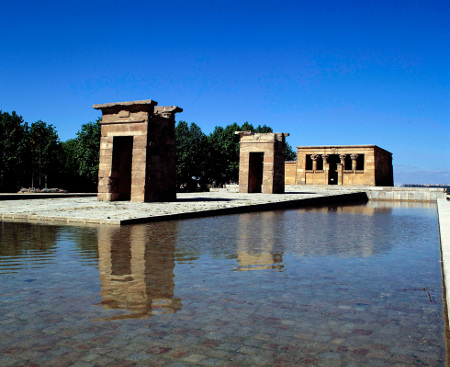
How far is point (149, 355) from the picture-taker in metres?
2.96

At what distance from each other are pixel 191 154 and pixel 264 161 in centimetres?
2475

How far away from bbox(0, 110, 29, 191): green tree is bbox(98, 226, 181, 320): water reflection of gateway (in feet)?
136

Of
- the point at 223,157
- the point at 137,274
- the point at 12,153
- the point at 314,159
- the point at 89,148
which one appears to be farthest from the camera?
the point at 223,157

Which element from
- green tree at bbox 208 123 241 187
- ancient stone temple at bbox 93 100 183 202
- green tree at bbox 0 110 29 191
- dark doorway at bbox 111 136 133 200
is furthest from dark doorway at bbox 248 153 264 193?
green tree at bbox 0 110 29 191

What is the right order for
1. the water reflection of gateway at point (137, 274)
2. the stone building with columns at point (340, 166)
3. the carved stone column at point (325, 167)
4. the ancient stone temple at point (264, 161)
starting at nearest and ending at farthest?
1. the water reflection of gateway at point (137, 274)
2. the ancient stone temple at point (264, 161)
3. the stone building with columns at point (340, 166)
4. the carved stone column at point (325, 167)

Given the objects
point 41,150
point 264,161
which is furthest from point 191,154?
point 264,161

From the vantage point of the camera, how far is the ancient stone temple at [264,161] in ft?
93.7

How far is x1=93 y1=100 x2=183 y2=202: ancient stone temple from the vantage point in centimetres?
1802

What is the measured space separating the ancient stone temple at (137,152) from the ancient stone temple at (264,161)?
10.4 meters

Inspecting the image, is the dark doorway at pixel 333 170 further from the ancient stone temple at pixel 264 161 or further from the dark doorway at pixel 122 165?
the dark doorway at pixel 122 165

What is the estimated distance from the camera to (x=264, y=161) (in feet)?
95.5

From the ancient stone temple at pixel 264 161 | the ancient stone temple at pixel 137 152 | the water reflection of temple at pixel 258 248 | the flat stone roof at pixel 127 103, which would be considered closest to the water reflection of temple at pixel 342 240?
the water reflection of temple at pixel 258 248

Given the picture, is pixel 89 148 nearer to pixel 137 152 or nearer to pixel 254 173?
pixel 254 173

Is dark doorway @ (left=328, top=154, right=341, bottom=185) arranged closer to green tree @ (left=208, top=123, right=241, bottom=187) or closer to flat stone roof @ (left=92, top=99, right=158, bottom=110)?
green tree @ (left=208, top=123, right=241, bottom=187)
